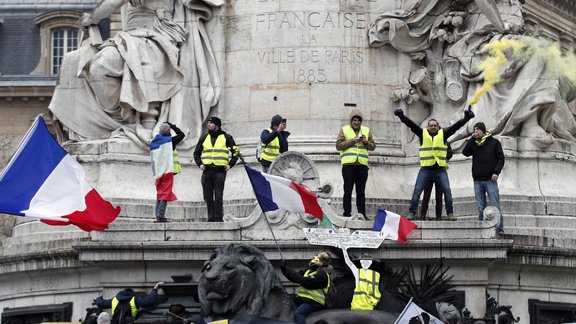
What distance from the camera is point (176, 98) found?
43.0 metres

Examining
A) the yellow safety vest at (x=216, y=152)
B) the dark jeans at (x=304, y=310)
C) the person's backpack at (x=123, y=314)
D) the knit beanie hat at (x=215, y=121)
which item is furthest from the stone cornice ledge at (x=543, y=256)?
the person's backpack at (x=123, y=314)

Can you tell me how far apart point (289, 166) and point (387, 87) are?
3911 millimetres

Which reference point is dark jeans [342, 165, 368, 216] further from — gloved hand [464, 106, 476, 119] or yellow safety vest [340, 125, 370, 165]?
gloved hand [464, 106, 476, 119]

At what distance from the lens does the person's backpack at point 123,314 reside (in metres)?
38.2

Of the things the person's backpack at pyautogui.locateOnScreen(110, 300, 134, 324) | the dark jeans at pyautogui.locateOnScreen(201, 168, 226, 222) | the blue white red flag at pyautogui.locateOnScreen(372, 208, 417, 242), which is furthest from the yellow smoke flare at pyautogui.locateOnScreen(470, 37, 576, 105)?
the person's backpack at pyautogui.locateOnScreen(110, 300, 134, 324)

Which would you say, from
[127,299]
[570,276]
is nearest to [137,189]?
[127,299]

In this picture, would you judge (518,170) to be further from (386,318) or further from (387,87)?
(386,318)

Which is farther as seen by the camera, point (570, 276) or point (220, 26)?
point (220, 26)

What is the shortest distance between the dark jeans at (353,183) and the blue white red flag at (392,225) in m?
1.32

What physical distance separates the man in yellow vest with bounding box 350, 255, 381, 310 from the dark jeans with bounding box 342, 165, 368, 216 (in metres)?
2.26

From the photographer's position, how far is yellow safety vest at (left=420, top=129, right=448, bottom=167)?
40.4 metres

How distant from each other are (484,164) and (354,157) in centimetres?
218

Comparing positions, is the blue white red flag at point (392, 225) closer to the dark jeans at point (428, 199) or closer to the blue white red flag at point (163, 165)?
the dark jeans at point (428, 199)

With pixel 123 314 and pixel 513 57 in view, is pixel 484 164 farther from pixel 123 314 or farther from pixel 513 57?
pixel 123 314
